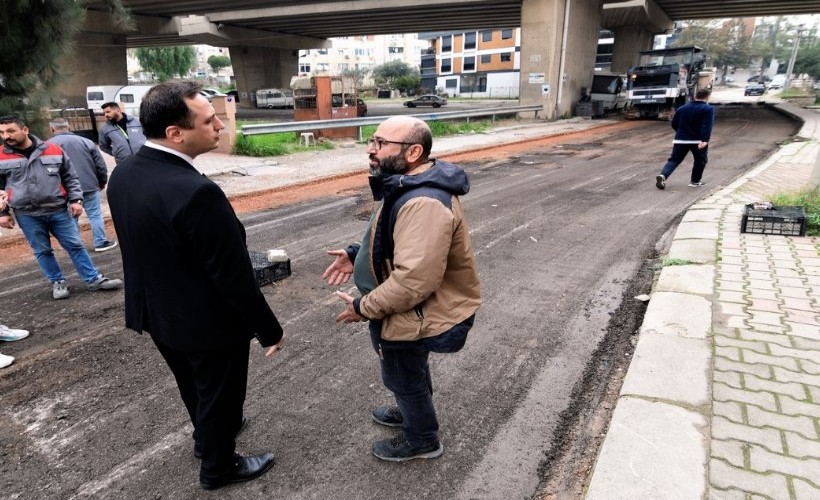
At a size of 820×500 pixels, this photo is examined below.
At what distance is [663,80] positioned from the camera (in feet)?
80.8

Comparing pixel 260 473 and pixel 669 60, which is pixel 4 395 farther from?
pixel 669 60

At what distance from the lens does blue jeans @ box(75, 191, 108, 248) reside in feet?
20.1

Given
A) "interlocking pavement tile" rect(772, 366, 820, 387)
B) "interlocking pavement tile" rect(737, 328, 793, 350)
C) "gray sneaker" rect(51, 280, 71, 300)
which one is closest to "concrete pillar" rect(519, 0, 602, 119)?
"interlocking pavement tile" rect(737, 328, 793, 350)

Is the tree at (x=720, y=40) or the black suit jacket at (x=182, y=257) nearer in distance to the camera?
the black suit jacket at (x=182, y=257)

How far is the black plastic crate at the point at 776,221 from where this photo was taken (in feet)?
19.3

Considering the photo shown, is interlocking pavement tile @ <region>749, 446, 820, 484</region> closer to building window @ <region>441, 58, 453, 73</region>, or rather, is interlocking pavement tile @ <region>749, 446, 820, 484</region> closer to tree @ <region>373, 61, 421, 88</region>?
tree @ <region>373, 61, 421, 88</region>

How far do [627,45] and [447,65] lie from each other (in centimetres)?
4452

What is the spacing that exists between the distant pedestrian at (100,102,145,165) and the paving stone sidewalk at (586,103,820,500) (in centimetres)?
670

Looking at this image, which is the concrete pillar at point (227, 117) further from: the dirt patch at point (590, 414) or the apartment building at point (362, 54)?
the apartment building at point (362, 54)

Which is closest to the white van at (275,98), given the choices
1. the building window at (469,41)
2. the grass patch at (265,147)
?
the grass patch at (265,147)

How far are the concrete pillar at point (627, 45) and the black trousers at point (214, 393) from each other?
44.2 m

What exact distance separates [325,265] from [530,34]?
1037 inches

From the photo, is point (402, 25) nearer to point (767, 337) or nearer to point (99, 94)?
point (99, 94)

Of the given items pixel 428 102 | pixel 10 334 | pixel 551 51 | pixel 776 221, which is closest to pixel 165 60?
pixel 428 102
